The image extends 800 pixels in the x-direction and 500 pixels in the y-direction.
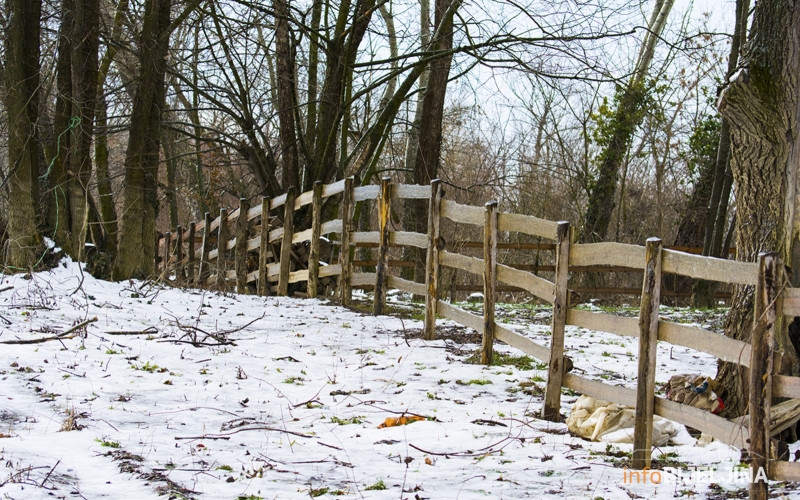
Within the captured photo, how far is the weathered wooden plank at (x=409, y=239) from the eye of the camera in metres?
8.01

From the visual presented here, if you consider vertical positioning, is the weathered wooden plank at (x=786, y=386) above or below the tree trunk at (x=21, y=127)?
below

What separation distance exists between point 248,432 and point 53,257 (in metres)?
5.97

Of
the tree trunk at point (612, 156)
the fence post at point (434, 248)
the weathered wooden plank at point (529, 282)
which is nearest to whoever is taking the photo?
the weathered wooden plank at point (529, 282)

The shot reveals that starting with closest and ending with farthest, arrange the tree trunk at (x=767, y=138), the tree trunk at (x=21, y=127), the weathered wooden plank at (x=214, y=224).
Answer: the tree trunk at (x=767, y=138), the tree trunk at (x=21, y=127), the weathered wooden plank at (x=214, y=224)

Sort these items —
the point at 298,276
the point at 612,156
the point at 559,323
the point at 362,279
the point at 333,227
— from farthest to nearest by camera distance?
the point at 612,156 < the point at 298,276 < the point at 333,227 < the point at 362,279 < the point at 559,323

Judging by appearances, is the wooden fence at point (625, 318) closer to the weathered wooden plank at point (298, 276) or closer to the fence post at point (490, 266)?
the fence post at point (490, 266)

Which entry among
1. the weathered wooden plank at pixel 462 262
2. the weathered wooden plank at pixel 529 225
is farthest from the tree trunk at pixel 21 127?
the weathered wooden plank at pixel 529 225

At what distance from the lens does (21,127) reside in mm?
8789

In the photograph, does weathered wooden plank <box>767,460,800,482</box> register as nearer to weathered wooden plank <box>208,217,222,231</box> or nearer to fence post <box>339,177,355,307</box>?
fence post <box>339,177,355,307</box>

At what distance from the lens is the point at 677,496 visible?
3.56 meters

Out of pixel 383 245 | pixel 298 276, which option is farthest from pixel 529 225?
pixel 298 276

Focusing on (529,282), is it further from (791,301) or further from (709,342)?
(791,301)

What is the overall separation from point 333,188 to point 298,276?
1.71 m

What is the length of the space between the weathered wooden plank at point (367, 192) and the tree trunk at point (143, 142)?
3.18 metres
